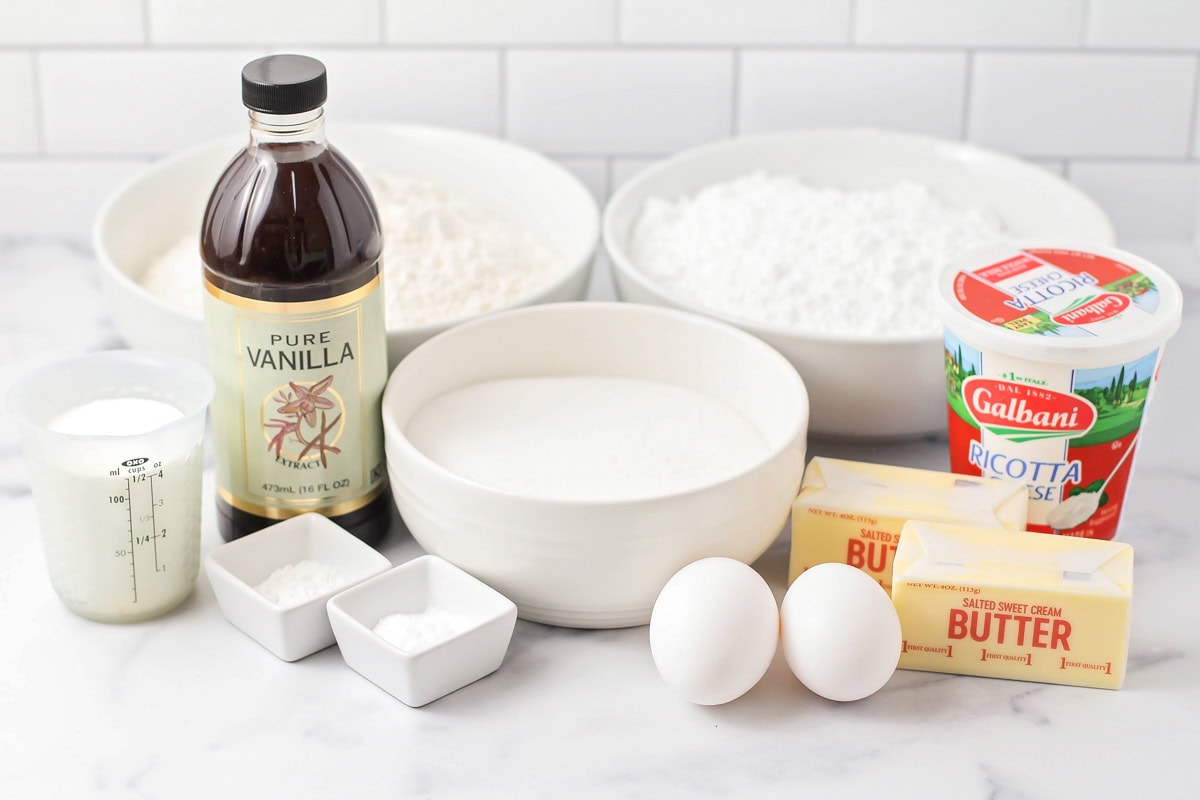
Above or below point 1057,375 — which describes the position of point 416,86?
above

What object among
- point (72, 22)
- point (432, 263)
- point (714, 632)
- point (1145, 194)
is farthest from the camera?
point (1145, 194)

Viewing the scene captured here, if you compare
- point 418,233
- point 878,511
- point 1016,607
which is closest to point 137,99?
point 418,233

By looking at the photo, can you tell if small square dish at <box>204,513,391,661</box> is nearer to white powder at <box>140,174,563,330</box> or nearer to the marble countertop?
the marble countertop

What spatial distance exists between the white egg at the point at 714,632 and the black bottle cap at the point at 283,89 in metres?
0.38

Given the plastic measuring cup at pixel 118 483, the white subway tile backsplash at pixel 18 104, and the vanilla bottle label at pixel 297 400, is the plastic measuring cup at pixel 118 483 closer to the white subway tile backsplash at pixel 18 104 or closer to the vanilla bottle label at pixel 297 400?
the vanilla bottle label at pixel 297 400

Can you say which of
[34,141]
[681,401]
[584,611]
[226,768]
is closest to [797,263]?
[681,401]

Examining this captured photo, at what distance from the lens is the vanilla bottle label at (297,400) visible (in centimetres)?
92

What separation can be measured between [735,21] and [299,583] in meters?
0.77

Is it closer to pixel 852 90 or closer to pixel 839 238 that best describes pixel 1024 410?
pixel 839 238

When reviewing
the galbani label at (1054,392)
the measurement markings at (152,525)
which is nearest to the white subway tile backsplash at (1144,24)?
the galbani label at (1054,392)

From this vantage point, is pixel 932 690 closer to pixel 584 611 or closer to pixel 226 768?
pixel 584 611

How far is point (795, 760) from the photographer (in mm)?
840

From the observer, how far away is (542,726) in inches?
34.1

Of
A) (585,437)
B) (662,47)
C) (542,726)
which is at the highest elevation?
(662,47)
